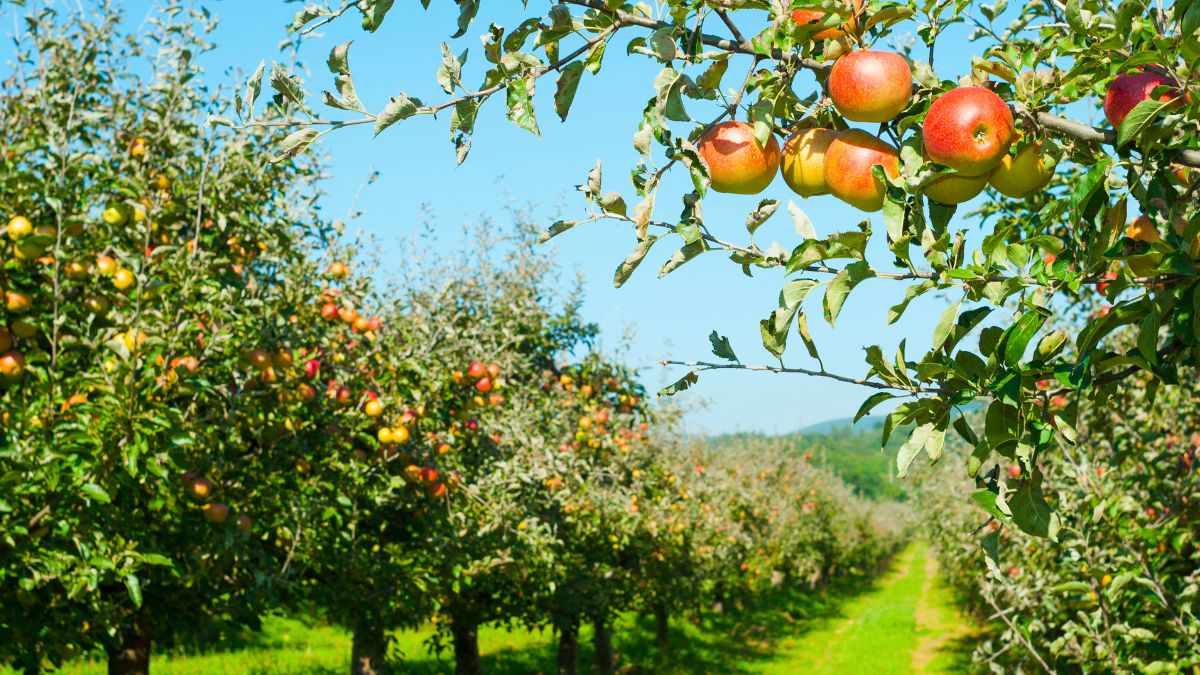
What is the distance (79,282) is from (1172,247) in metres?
4.95

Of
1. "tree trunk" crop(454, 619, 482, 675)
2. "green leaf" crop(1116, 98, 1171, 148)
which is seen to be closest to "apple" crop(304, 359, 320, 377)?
"green leaf" crop(1116, 98, 1171, 148)

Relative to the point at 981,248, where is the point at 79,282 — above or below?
above

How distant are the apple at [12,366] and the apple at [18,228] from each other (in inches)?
22.6

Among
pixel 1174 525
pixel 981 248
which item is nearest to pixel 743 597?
pixel 1174 525

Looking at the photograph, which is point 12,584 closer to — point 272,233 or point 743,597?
point 272,233

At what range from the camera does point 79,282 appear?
15.5 ft

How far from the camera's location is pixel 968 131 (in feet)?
4.39

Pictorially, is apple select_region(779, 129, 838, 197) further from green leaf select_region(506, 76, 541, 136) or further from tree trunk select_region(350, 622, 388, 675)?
tree trunk select_region(350, 622, 388, 675)

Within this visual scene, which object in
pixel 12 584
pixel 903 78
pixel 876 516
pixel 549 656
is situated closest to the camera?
pixel 903 78

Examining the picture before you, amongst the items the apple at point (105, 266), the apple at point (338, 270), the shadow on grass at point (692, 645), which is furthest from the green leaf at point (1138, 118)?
the shadow on grass at point (692, 645)

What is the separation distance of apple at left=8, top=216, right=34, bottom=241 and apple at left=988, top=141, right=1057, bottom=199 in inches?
177

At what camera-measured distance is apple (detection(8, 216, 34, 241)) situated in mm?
4348

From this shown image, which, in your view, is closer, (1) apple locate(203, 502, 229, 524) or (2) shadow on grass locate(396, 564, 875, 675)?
(1) apple locate(203, 502, 229, 524)

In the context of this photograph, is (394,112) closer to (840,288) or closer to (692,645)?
(840,288)
